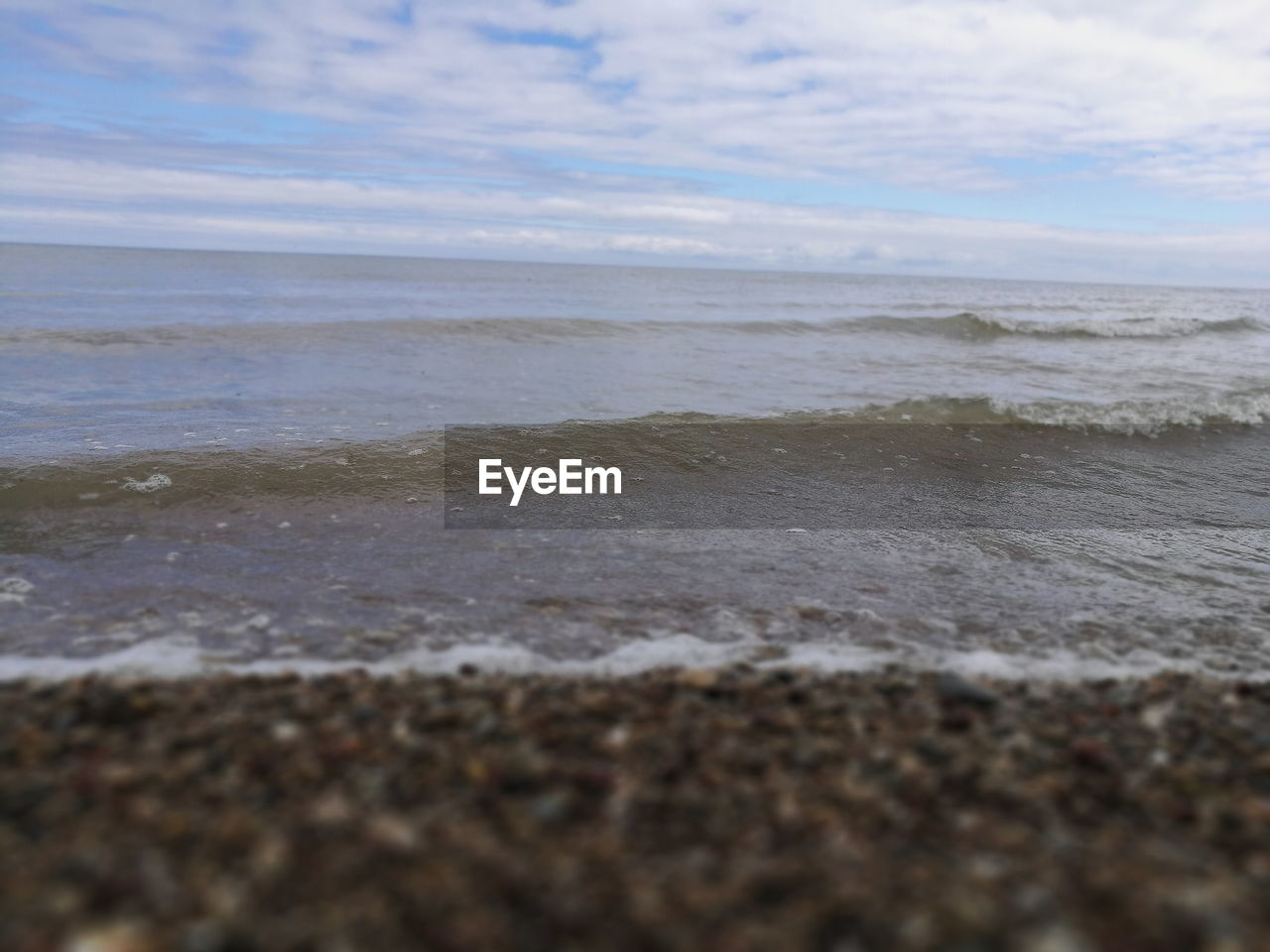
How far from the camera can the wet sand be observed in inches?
82.0

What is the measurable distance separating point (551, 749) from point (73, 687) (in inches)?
88.4

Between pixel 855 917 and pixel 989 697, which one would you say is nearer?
pixel 855 917

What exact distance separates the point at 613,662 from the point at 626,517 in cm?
310

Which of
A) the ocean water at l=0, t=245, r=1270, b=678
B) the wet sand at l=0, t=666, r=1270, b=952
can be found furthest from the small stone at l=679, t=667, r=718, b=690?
the ocean water at l=0, t=245, r=1270, b=678

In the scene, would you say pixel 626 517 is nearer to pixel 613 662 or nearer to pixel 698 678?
pixel 613 662


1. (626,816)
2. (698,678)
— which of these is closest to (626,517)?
(698,678)

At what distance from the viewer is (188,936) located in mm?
1997

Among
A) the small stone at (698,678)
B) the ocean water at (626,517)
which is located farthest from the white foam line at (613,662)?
the small stone at (698,678)

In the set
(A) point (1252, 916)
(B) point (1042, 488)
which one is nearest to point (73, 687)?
(A) point (1252, 916)

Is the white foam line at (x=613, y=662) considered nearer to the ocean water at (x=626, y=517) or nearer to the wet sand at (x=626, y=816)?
the ocean water at (x=626, y=517)

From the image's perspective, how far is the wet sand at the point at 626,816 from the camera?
208 centimetres

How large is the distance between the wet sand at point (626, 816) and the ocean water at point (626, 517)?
0.91 meters

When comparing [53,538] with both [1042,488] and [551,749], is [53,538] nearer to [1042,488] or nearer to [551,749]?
[551,749]

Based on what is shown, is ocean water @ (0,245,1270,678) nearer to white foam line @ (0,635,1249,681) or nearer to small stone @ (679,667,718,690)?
white foam line @ (0,635,1249,681)
